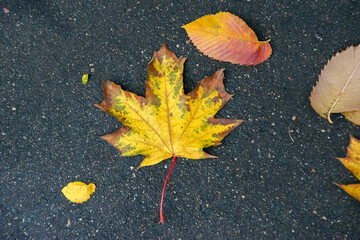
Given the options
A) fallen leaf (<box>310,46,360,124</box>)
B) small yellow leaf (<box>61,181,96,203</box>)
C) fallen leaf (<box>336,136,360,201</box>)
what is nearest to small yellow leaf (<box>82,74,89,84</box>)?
small yellow leaf (<box>61,181,96,203</box>)

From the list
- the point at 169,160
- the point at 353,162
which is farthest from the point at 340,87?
the point at 169,160

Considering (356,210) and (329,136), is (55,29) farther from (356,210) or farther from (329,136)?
(356,210)

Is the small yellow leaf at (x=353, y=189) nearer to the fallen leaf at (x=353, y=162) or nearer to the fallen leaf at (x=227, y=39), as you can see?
the fallen leaf at (x=353, y=162)

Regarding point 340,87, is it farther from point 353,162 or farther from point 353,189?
point 353,189

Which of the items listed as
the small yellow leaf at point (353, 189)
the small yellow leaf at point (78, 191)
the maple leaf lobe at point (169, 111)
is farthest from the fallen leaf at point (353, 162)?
the small yellow leaf at point (78, 191)

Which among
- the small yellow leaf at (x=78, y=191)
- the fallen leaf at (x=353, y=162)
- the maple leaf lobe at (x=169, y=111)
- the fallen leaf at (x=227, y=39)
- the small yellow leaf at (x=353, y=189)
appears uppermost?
the fallen leaf at (x=227, y=39)

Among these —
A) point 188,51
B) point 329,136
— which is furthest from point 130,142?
point 329,136
